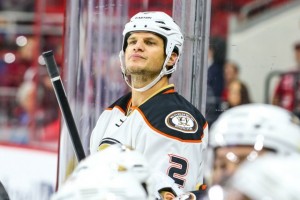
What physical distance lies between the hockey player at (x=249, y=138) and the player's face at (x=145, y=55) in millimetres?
1093

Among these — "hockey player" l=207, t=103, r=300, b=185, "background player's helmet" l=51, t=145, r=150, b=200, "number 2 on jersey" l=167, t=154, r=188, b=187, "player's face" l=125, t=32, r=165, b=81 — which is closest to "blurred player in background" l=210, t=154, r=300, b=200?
"hockey player" l=207, t=103, r=300, b=185

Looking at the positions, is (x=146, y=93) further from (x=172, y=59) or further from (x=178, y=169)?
(x=178, y=169)

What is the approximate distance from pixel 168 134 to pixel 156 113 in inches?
4.0

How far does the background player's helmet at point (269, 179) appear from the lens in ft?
6.05

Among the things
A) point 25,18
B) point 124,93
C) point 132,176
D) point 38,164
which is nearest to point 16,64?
point 25,18

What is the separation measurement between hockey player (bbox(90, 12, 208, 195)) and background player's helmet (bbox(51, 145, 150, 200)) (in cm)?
96

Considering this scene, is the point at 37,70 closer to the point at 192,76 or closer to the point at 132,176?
the point at 192,76

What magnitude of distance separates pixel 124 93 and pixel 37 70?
4.63 metres

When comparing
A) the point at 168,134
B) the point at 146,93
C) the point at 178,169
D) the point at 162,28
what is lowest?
the point at 178,169

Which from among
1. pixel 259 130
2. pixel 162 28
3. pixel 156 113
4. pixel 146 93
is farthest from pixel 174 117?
pixel 259 130

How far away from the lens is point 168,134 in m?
3.24

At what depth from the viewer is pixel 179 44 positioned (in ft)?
11.2

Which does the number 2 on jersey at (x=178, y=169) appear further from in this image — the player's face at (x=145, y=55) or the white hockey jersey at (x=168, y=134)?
the player's face at (x=145, y=55)

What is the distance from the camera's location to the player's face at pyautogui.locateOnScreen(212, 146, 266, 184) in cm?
211
